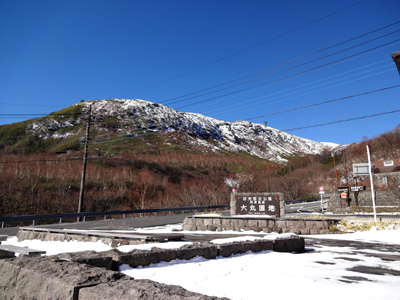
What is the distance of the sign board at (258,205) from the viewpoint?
16.0 m

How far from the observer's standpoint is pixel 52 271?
361 centimetres

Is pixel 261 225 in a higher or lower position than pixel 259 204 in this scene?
lower

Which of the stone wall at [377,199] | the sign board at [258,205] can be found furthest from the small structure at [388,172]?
the sign board at [258,205]

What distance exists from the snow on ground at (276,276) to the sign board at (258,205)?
8621 mm

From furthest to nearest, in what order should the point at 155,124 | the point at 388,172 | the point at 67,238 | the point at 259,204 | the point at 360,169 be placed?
the point at 155,124 < the point at 388,172 < the point at 360,169 < the point at 259,204 < the point at 67,238

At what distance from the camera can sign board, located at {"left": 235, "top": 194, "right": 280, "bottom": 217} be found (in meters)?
16.0

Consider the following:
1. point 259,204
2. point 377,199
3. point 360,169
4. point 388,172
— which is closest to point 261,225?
point 259,204

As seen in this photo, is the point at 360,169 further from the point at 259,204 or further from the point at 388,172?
the point at 388,172

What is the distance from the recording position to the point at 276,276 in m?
5.12

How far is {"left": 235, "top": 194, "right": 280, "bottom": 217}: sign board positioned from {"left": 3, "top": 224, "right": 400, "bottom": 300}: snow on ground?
8.62 m

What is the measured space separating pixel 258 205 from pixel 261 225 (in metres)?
2.34

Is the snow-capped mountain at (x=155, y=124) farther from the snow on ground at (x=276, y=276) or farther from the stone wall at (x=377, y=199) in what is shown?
the snow on ground at (x=276, y=276)

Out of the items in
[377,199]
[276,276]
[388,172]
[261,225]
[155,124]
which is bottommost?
[276,276]

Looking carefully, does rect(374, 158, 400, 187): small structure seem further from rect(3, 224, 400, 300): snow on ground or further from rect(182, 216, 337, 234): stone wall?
rect(3, 224, 400, 300): snow on ground
